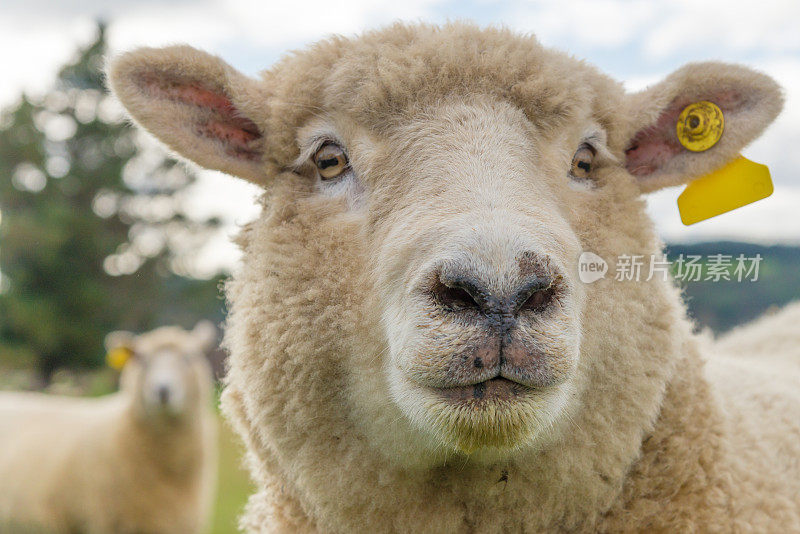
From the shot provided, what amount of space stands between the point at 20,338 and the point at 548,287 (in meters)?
31.0

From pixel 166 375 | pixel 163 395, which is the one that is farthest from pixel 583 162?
pixel 166 375

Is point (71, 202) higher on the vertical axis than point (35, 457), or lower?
higher

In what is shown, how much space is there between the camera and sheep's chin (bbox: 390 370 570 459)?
5.81ft

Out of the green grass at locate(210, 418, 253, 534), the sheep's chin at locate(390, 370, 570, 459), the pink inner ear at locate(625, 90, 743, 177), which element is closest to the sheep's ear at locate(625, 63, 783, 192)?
the pink inner ear at locate(625, 90, 743, 177)

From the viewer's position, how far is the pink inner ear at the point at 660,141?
268cm

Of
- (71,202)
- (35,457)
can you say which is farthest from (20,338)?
(35,457)

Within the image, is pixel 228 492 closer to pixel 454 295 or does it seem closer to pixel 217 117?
pixel 217 117

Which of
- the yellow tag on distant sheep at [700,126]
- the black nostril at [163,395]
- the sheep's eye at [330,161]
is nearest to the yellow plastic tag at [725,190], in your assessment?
the yellow tag on distant sheep at [700,126]

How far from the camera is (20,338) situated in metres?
28.4

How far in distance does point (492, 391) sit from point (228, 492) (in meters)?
12.2

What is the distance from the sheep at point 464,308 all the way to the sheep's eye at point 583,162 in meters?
0.01

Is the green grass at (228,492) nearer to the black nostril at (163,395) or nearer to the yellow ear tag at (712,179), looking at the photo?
the black nostril at (163,395)

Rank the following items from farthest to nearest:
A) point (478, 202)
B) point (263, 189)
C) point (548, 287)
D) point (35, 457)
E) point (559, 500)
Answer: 1. point (35, 457)
2. point (263, 189)
3. point (559, 500)
4. point (478, 202)
5. point (548, 287)

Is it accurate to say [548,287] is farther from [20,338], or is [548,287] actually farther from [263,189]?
[20,338]
